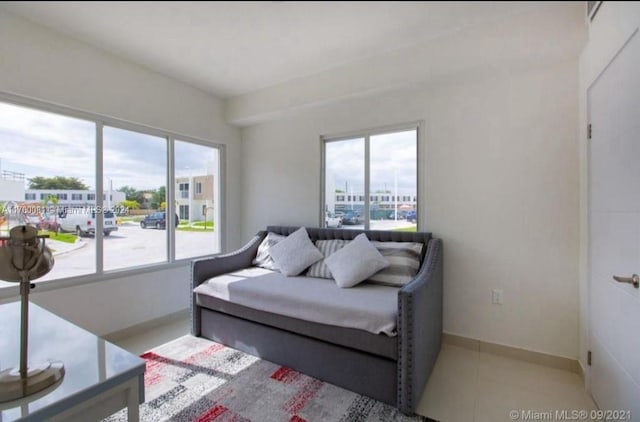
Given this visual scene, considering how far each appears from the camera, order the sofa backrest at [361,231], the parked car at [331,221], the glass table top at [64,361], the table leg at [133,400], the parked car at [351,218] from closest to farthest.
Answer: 1. the glass table top at [64,361]
2. the table leg at [133,400]
3. the sofa backrest at [361,231]
4. the parked car at [351,218]
5. the parked car at [331,221]

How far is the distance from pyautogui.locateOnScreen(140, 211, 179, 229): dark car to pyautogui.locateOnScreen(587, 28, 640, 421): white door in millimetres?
3349

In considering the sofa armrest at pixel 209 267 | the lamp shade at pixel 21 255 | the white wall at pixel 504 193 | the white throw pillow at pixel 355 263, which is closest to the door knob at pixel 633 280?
the white wall at pixel 504 193

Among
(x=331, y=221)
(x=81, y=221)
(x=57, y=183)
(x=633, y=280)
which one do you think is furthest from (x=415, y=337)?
(x=57, y=183)

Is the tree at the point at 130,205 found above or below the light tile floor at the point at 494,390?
above

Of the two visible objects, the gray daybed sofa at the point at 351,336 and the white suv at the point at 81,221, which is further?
the white suv at the point at 81,221

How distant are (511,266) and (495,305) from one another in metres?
0.33

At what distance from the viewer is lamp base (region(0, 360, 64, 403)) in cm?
85

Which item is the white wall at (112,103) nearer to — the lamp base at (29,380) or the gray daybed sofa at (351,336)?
the gray daybed sofa at (351,336)

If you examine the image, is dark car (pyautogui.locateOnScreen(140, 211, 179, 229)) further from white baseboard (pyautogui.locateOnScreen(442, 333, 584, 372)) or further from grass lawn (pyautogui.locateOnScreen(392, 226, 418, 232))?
white baseboard (pyautogui.locateOnScreen(442, 333, 584, 372))

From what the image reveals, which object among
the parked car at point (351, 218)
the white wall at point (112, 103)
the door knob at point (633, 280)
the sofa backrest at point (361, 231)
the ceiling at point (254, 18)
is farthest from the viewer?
the parked car at point (351, 218)

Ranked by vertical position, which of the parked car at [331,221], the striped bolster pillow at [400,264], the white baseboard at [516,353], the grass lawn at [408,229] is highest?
the parked car at [331,221]

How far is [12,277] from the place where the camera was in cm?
94

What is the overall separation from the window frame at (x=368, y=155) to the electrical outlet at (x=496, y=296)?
73cm

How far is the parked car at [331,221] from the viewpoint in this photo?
3.02 meters
